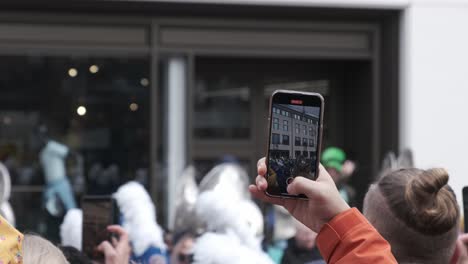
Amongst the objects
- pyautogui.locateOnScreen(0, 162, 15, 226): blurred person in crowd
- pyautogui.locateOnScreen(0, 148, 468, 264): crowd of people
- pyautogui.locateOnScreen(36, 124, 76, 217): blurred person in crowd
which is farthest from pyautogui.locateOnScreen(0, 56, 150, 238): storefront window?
pyautogui.locateOnScreen(0, 148, 468, 264): crowd of people

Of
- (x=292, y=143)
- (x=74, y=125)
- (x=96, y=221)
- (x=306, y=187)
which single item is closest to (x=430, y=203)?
(x=292, y=143)

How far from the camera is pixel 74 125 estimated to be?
A: 30.0ft

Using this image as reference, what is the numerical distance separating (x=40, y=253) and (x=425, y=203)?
3.28 ft

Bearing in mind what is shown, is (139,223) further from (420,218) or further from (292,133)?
(292,133)

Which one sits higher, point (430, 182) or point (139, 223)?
point (430, 182)

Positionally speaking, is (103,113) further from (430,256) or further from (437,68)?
(430,256)

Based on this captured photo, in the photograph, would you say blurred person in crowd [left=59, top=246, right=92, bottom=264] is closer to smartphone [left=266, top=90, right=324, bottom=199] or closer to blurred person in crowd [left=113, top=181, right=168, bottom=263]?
smartphone [left=266, top=90, right=324, bottom=199]

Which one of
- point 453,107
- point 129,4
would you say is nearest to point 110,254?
point 129,4

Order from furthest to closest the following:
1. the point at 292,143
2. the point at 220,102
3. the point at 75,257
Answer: the point at 220,102, the point at 75,257, the point at 292,143

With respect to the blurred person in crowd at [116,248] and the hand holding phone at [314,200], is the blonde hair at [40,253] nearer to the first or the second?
the hand holding phone at [314,200]

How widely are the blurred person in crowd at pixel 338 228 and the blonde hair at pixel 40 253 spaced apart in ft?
1.65

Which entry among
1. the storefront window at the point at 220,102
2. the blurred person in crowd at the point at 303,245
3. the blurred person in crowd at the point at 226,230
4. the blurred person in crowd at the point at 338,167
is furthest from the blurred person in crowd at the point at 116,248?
the storefront window at the point at 220,102

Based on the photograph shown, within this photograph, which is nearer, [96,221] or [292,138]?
[292,138]

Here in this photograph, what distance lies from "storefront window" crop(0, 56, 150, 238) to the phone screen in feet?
18.5
